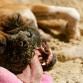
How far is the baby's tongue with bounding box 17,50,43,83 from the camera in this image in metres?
1.82

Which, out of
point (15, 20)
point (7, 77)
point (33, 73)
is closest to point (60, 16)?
point (15, 20)

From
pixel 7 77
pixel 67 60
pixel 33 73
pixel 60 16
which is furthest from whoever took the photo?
pixel 60 16

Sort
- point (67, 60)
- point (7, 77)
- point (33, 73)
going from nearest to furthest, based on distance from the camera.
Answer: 1. point (7, 77)
2. point (33, 73)
3. point (67, 60)

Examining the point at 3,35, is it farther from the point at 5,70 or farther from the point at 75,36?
the point at 75,36

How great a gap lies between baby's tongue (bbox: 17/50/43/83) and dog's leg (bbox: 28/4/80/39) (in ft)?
3.02

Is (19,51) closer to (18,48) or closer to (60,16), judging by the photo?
(18,48)

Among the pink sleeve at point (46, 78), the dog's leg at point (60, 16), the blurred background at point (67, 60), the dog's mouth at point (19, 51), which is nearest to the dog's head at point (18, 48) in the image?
the dog's mouth at point (19, 51)

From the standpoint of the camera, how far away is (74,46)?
8.23 feet

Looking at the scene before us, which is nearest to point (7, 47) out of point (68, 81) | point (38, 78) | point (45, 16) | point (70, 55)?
point (38, 78)

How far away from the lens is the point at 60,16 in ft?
9.50

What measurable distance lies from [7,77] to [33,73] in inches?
8.1

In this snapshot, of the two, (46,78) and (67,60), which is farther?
(67,60)

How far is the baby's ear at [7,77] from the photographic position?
1.69m

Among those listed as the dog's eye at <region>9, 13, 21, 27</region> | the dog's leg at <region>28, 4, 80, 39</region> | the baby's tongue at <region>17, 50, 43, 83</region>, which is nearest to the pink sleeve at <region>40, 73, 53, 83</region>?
the baby's tongue at <region>17, 50, 43, 83</region>
